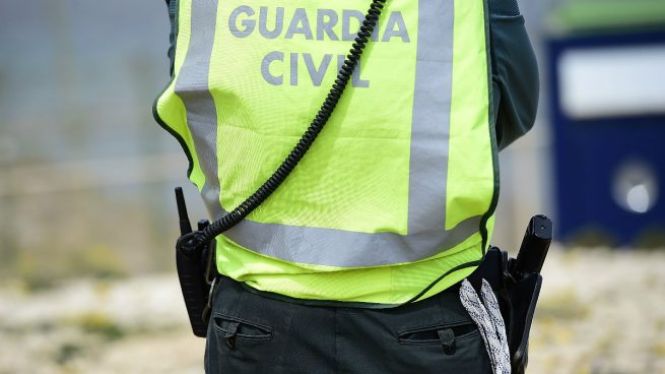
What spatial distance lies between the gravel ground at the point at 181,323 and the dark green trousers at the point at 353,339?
2.86 meters

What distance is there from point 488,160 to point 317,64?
0.38 meters

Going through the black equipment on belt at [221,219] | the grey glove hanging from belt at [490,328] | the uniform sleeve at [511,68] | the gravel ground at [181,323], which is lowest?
the gravel ground at [181,323]

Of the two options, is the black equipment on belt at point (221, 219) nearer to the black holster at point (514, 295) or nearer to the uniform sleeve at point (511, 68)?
the uniform sleeve at point (511, 68)

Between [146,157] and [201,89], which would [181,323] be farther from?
[201,89]

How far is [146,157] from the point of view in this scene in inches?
343

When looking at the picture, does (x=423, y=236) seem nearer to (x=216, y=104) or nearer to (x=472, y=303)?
(x=472, y=303)

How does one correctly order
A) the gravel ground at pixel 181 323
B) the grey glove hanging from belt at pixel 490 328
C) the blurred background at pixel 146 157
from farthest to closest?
the blurred background at pixel 146 157 < the gravel ground at pixel 181 323 < the grey glove hanging from belt at pixel 490 328

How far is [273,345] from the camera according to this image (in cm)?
229

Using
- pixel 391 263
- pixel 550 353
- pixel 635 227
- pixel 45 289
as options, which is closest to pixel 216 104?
pixel 391 263

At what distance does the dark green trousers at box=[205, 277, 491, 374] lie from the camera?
2.24 metres

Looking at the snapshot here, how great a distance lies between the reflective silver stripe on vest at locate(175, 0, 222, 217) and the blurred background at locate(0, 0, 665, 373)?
4.50 m

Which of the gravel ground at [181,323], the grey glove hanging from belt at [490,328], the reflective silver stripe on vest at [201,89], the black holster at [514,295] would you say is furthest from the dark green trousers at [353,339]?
the gravel ground at [181,323]

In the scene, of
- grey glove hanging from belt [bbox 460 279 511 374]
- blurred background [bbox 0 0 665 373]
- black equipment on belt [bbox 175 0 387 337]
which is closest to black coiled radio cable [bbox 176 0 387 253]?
black equipment on belt [bbox 175 0 387 337]

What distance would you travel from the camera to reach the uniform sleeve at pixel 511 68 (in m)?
2.25
